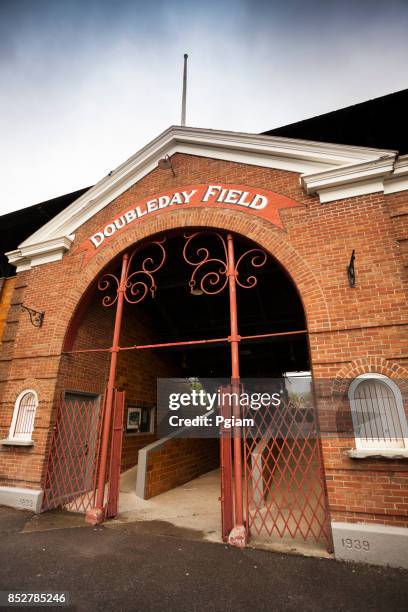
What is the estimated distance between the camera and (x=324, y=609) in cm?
306

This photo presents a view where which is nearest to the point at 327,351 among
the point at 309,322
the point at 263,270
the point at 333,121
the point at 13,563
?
the point at 309,322

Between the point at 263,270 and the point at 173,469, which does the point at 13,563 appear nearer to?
the point at 173,469

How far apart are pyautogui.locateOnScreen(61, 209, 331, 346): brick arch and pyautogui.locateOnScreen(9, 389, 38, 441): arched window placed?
5.89 ft

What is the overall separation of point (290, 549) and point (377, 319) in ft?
11.2

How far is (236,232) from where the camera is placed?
618cm

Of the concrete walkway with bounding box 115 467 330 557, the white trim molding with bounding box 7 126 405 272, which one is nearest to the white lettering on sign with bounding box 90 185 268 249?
the white trim molding with bounding box 7 126 405 272

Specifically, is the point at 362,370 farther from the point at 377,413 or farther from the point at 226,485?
the point at 226,485

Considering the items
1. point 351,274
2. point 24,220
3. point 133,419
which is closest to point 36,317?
point 133,419

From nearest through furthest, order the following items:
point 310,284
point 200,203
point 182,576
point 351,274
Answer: point 182,576, point 351,274, point 310,284, point 200,203

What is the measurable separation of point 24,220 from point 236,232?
309 inches

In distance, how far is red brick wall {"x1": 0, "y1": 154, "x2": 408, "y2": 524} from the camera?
464 cm

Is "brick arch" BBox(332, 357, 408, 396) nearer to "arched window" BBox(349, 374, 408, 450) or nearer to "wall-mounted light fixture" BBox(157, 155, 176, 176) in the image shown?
"arched window" BBox(349, 374, 408, 450)

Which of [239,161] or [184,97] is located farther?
[184,97]

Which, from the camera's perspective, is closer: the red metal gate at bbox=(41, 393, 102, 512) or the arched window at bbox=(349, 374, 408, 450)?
the arched window at bbox=(349, 374, 408, 450)
